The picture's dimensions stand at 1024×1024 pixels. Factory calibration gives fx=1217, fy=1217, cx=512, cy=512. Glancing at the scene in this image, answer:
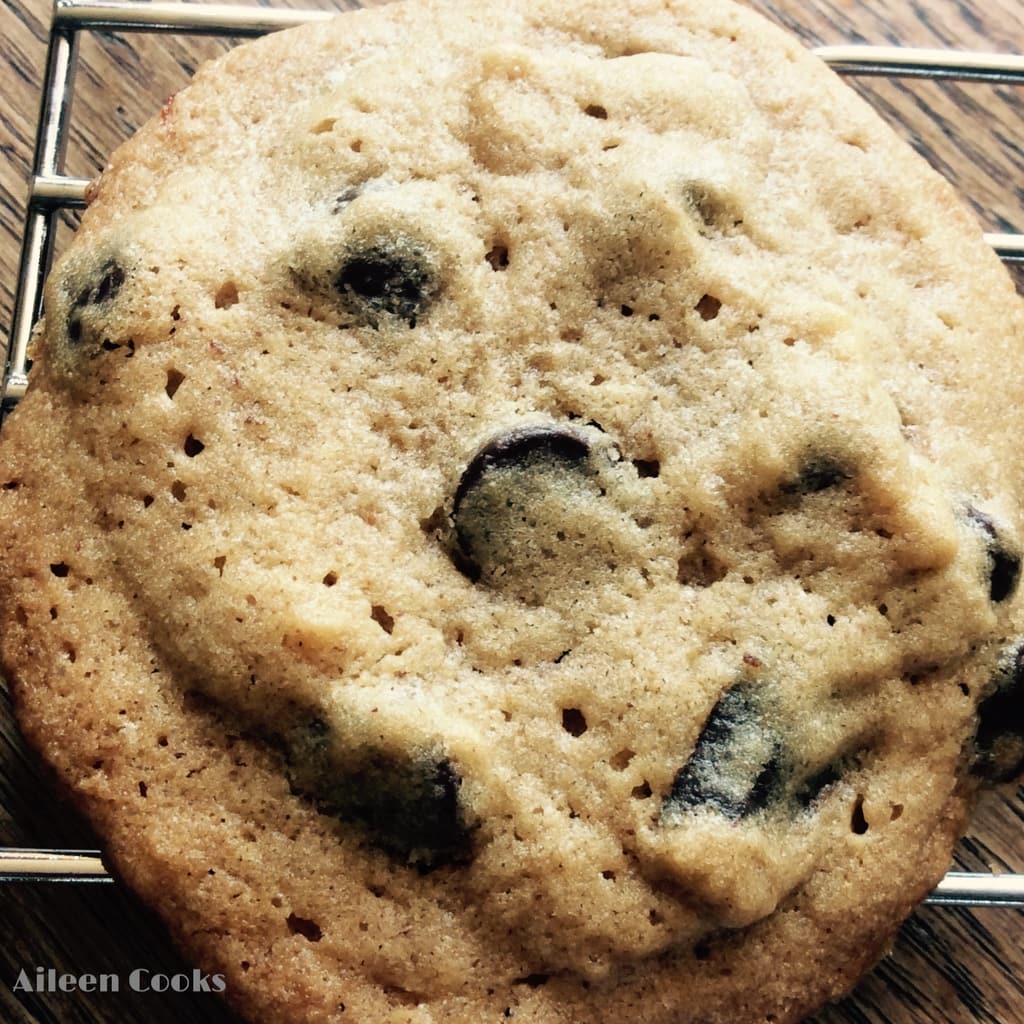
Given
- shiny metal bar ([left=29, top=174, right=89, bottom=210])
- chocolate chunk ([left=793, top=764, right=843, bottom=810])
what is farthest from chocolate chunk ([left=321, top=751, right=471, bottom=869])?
shiny metal bar ([left=29, top=174, right=89, bottom=210])

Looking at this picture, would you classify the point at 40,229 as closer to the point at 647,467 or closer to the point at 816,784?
the point at 647,467

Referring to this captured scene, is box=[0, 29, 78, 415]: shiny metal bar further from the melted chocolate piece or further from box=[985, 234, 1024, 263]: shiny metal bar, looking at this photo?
box=[985, 234, 1024, 263]: shiny metal bar

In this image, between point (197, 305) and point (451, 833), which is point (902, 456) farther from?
point (197, 305)

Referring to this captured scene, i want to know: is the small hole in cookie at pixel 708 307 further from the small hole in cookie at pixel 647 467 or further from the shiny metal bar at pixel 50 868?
the shiny metal bar at pixel 50 868

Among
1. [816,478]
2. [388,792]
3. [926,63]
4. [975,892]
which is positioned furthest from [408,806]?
[926,63]

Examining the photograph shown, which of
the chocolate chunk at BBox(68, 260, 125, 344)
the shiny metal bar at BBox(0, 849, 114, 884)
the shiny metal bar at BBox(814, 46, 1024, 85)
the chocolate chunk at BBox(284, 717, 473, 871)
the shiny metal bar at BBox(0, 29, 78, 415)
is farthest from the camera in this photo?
the shiny metal bar at BBox(814, 46, 1024, 85)

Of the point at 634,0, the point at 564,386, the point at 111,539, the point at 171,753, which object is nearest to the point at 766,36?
the point at 634,0

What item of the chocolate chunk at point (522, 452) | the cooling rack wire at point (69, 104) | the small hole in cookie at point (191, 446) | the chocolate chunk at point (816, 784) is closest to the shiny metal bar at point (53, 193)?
the cooling rack wire at point (69, 104)
